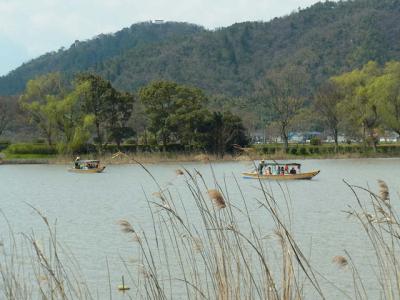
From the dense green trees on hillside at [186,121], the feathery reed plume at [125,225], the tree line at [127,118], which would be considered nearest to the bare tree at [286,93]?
the dense green trees on hillside at [186,121]

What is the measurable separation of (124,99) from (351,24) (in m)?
105

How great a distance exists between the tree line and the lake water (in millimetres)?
14497

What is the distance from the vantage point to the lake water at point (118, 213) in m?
15.0

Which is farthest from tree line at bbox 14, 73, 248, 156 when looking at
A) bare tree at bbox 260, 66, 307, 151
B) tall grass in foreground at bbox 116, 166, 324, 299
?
tall grass in foreground at bbox 116, 166, 324, 299

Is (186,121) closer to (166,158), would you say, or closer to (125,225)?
(166,158)

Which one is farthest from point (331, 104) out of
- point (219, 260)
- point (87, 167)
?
point (219, 260)

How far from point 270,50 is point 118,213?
151443mm

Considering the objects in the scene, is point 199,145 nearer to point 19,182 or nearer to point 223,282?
point 19,182

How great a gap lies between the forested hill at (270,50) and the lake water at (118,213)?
310 feet

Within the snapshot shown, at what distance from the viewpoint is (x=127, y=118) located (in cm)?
7050

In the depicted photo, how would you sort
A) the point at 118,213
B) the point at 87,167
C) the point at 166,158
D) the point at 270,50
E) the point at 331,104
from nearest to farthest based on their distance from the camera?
the point at 118,213, the point at 87,167, the point at 166,158, the point at 331,104, the point at 270,50

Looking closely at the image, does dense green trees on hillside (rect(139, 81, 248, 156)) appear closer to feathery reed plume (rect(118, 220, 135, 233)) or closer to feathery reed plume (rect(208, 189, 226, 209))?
feathery reed plume (rect(118, 220, 135, 233))

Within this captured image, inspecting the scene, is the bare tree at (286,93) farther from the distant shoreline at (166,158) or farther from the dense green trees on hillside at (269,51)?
the dense green trees on hillside at (269,51)

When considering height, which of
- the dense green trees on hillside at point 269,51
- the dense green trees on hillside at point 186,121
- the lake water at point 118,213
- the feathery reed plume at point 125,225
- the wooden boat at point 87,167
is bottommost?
the lake water at point 118,213
